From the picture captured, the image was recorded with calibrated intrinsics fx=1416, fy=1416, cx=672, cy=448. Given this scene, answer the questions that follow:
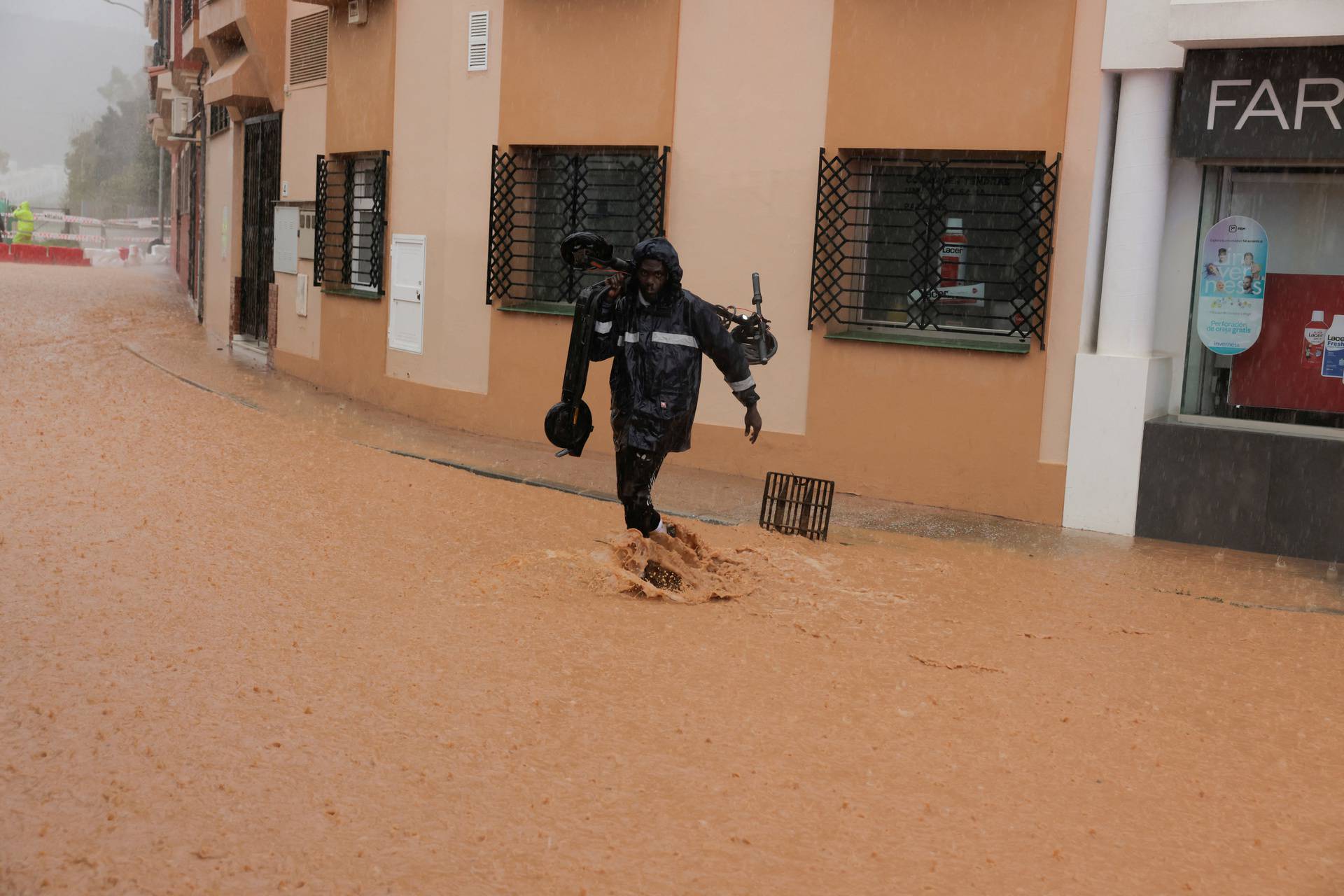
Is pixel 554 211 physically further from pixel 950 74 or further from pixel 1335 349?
pixel 1335 349

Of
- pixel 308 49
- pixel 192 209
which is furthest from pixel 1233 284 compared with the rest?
pixel 192 209

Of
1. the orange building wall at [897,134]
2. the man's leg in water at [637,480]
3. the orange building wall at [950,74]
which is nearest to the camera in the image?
the man's leg in water at [637,480]

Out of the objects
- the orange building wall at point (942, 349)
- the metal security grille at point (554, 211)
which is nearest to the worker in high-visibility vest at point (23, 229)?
the metal security grille at point (554, 211)

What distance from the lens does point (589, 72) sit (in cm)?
1267

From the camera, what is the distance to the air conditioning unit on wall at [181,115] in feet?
95.4

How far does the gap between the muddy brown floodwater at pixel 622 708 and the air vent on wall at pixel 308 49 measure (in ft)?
30.2

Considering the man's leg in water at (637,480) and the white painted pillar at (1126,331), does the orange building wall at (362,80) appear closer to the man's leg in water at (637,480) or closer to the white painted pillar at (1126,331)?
the white painted pillar at (1126,331)

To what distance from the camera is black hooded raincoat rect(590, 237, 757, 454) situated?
7305 mm

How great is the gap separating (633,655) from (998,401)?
513 cm

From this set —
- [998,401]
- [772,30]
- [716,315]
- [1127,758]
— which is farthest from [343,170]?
[1127,758]

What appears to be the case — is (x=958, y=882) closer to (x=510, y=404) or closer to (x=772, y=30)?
(x=772, y=30)

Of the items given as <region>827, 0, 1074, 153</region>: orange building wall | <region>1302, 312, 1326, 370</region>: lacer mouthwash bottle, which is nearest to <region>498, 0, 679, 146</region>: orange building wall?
<region>827, 0, 1074, 153</region>: orange building wall

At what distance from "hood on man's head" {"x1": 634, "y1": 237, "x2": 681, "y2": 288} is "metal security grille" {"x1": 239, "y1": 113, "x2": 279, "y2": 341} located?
13.2 meters

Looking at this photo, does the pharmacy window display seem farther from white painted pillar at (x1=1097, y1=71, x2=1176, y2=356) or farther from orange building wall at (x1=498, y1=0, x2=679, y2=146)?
orange building wall at (x1=498, y1=0, x2=679, y2=146)
